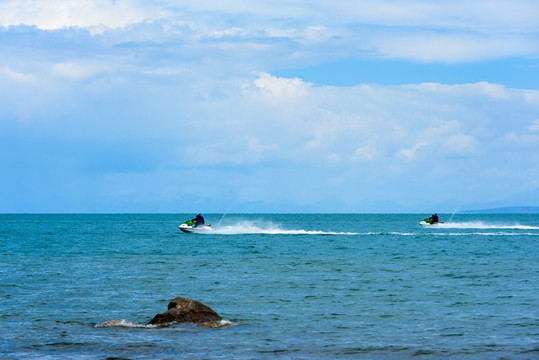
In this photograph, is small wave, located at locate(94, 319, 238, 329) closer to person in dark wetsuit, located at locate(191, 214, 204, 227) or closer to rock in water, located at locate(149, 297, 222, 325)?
rock in water, located at locate(149, 297, 222, 325)

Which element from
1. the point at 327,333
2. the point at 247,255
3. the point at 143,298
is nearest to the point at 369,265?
the point at 247,255

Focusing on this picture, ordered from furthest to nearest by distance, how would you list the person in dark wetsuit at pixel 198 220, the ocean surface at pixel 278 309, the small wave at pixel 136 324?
the person in dark wetsuit at pixel 198 220 < the small wave at pixel 136 324 < the ocean surface at pixel 278 309

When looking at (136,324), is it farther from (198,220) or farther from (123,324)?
(198,220)

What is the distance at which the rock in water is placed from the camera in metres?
23.6

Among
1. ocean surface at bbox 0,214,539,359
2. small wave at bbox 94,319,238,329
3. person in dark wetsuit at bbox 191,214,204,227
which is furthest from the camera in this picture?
person in dark wetsuit at bbox 191,214,204,227

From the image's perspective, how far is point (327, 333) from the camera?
2253 cm

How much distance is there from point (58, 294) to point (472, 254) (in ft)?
141

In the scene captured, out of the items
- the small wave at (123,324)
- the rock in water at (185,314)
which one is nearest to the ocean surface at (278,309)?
the small wave at (123,324)

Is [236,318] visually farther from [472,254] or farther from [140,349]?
[472,254]

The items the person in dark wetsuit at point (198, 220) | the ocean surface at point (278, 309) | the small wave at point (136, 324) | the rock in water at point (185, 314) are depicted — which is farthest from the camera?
the person in dark wetsuit at point (198, 220)

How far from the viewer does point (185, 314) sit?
23703 mm

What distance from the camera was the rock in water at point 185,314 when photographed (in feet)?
77.5

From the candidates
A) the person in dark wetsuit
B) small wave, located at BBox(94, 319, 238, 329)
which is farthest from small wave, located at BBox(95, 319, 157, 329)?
the person in dark wetsuit

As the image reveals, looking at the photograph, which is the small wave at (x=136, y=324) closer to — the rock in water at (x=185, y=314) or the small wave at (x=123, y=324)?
the small wave at (x=123, y=324)
